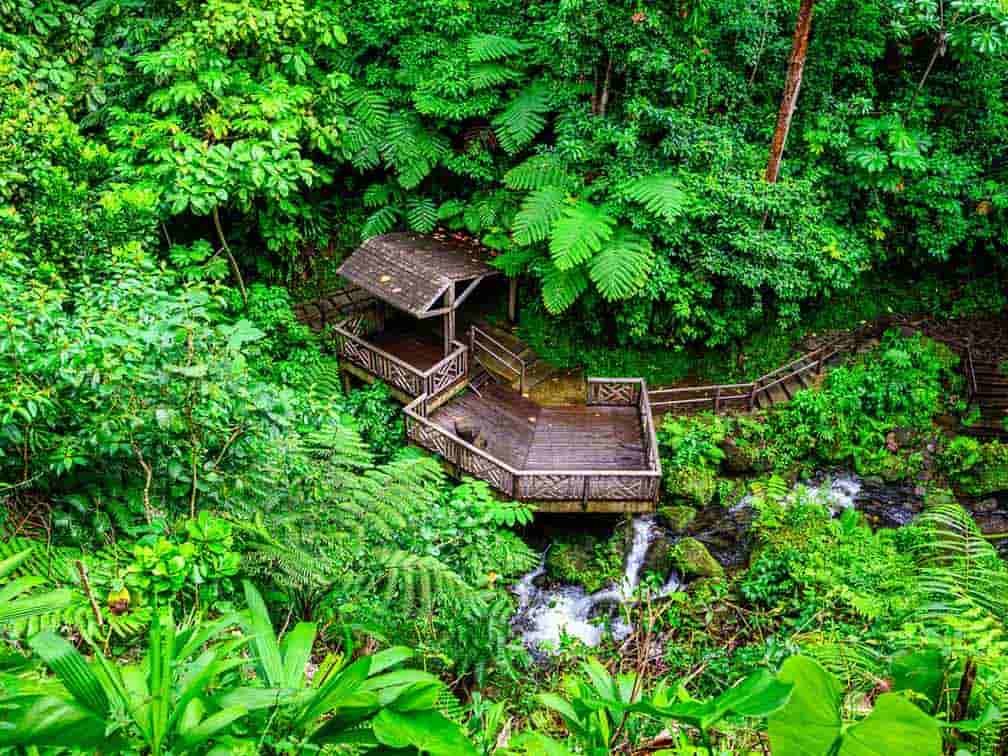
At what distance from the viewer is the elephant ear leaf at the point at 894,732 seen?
5.69ft

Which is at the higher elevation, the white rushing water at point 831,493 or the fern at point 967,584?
the white rushing water at point 831,493

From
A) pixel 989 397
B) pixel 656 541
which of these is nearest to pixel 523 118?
pixel 656 541

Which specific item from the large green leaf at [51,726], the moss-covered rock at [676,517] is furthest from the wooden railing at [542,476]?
the large green leaf at [51,726]

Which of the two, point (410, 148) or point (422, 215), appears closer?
point (410, 148)

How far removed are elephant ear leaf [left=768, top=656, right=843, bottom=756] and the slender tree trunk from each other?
10.8 meters

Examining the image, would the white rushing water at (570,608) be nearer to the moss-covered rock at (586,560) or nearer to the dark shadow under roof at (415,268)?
the moss-covered rock at (586,560)

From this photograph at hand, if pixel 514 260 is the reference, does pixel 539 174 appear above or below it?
above

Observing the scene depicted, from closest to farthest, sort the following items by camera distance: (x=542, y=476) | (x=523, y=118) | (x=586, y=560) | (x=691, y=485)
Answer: (x=542, y=476) < (x=586, y=560) < (x=691, y=485) < (x=523, y=118)

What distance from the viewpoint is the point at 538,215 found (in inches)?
458

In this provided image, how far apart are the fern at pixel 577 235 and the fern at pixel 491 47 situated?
279 cm

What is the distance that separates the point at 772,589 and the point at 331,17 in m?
10.2

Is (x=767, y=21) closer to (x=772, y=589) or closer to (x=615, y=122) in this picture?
(x=615, y=122)

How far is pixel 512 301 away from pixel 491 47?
3.93 metres

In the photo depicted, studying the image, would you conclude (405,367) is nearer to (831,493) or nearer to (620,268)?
(620,268)
